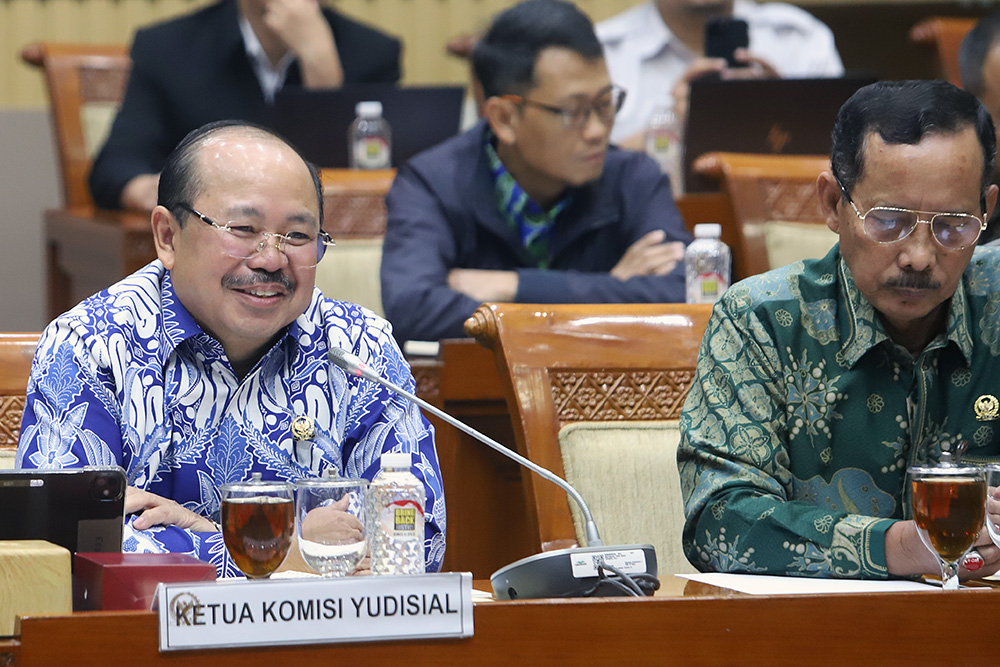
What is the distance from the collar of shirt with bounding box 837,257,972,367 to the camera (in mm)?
1700

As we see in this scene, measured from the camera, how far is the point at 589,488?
1.87 m

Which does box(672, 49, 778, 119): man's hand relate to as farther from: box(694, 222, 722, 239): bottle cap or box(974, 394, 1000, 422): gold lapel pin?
box(974, 394, 1000, 422): gold lapel pin

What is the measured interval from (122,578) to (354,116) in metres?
2.43

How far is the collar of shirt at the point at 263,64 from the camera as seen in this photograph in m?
3.87

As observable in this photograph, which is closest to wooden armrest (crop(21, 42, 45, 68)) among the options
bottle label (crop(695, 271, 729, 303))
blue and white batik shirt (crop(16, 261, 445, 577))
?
bottle label (crop(695, 271, 729, 303))

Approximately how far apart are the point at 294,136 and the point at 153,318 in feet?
5.72

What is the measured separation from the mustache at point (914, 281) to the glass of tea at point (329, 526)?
0.74 meters

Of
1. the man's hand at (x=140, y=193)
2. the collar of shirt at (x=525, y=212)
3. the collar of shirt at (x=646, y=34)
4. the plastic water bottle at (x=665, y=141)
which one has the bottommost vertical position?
the collar of shirt at (x=525, y=212)

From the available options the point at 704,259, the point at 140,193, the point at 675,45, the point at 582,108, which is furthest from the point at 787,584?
the point at 675,45

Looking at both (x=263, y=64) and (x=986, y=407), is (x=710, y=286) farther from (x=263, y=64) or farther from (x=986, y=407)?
(x=263, y=64)

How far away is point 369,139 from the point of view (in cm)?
346

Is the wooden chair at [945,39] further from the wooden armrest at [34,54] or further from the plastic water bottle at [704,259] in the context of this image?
the wooden armrest at [34,54]

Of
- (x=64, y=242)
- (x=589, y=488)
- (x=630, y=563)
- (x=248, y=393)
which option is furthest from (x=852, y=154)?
(x=64, y=242)

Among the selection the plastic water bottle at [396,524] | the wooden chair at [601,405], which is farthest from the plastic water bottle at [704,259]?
the plastic water bottle at [396,524]
